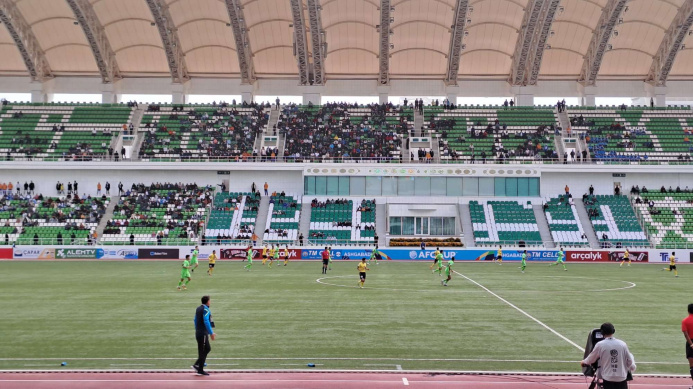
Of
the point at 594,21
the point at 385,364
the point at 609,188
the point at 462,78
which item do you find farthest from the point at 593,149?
the point at 385,364

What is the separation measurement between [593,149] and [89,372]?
64816mm

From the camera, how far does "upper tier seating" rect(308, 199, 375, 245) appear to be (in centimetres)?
6131

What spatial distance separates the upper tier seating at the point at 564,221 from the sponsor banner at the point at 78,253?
3965cm

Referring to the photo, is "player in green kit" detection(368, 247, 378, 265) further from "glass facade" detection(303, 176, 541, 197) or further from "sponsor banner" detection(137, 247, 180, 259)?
"sponsor banner" detection(137, 247, 180, 259)

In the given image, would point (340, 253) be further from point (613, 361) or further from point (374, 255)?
point (613, 361)

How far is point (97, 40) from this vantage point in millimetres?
70812

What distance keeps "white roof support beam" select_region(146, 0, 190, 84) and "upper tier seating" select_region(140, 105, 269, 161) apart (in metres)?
4.14

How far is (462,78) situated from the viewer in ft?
265

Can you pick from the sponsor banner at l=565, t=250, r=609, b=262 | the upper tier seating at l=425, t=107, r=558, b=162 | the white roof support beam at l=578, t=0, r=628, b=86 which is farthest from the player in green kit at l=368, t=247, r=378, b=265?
the white roof support beam at l=578, t=0, r=628, b=86

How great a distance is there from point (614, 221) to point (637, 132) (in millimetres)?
14434

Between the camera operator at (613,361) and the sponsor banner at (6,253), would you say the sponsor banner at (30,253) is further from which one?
the camera operator at (613,361)

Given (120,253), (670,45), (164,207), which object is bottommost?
(120,253)

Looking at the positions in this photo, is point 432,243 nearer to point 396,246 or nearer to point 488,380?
point 396,246

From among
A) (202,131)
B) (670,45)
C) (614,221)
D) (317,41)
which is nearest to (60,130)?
(202,131)
